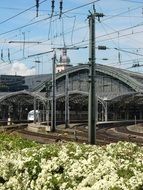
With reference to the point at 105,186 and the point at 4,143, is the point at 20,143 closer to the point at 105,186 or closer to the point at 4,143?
the point at 4,143

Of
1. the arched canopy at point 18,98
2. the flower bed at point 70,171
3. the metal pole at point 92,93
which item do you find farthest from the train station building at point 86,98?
the flower bed at point 70,171

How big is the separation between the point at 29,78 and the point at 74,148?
509ft

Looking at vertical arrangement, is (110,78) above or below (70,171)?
above

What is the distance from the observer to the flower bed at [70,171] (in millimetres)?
6461

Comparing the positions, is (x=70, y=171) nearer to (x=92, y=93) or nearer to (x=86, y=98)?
(x=92, y=93)

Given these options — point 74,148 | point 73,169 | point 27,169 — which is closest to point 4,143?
point 74,148

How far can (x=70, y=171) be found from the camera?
7.48 meters

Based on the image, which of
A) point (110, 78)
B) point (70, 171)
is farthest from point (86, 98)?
point (70, 171)

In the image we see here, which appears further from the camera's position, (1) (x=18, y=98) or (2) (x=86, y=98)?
(1) (x=18, y=98)

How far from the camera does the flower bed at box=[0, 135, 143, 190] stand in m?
6.46

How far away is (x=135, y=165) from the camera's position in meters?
7.39

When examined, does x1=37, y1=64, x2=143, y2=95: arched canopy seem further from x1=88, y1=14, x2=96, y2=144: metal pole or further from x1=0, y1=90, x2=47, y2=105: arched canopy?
x1=88, y1=14, x2=96, y2=144: metal pole

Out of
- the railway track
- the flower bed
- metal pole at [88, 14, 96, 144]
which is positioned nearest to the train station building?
the railway track

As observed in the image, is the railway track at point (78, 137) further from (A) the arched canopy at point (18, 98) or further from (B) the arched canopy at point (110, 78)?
(B) the arched canopy at point (110, 78)
